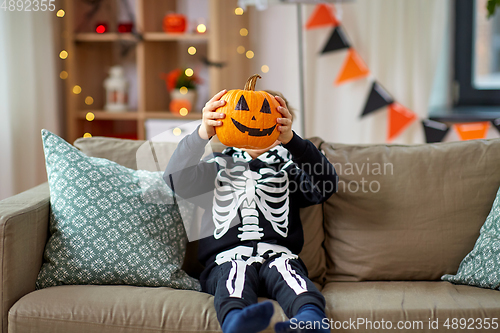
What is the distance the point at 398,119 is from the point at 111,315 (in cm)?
220

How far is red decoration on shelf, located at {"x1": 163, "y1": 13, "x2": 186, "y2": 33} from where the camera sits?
2809 mm

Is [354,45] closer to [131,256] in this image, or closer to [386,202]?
[386,202]

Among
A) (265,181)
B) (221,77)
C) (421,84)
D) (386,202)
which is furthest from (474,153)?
(221,77)

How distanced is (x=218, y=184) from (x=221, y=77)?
140 centimetres

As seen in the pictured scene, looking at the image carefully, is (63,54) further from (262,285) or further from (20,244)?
(262,285)

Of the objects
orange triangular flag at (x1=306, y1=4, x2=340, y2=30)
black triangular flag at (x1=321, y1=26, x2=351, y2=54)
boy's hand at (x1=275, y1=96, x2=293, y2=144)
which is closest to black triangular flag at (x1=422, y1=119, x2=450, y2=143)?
black triangular flag at (x1=321, y1=26, x2=351, y2=54)

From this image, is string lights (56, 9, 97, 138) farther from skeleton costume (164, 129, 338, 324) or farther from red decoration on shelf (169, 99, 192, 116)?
skeleton costume (164, 129, 338, 324)

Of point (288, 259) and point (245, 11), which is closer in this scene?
point (288, 259)

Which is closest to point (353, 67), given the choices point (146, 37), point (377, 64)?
point (377, 64)

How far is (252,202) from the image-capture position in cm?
144

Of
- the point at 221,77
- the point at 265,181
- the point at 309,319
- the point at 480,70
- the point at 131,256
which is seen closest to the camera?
the point at 309,319

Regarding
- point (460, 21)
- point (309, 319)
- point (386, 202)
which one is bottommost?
point (309, 319)

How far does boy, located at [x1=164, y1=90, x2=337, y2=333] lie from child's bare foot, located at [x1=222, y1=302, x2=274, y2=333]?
4.0 inches

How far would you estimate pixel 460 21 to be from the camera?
288 centimetres
